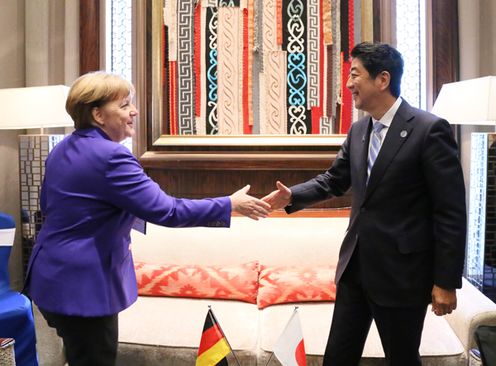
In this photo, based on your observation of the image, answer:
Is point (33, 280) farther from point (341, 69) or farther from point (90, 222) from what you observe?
point (341, 69)

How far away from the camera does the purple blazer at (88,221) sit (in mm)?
1446

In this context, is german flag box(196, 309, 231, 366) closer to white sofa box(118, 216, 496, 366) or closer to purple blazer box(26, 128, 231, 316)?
purple blazer box(26, 128, 231, 316)

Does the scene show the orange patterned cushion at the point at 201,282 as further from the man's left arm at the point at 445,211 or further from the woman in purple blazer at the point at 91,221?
the man's left arm at the point at 445,211

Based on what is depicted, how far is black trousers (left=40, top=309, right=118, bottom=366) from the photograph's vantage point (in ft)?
4.86

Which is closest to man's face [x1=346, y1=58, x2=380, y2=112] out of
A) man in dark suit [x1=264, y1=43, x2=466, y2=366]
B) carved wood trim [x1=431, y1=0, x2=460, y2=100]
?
man in dark suit [x1=264, y1=43, x2=466, y2=366]

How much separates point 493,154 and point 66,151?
2.05m

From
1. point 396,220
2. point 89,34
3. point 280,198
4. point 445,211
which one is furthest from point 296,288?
point 89,34

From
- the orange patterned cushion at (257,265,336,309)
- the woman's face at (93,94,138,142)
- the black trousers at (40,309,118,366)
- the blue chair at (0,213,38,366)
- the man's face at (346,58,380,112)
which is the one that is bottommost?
the blue chair at (0,213,38,366)

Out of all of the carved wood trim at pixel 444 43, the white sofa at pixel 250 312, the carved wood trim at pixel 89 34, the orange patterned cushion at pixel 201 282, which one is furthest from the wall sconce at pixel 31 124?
the carved wood trim at pixel 444 43

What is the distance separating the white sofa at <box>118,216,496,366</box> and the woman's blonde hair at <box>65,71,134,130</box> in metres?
1.10

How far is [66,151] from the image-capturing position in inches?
59.6

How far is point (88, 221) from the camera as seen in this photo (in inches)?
57.5

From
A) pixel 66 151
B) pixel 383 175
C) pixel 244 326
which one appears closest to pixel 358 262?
pixel 383 175

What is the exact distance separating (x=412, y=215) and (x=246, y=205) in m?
0.53
